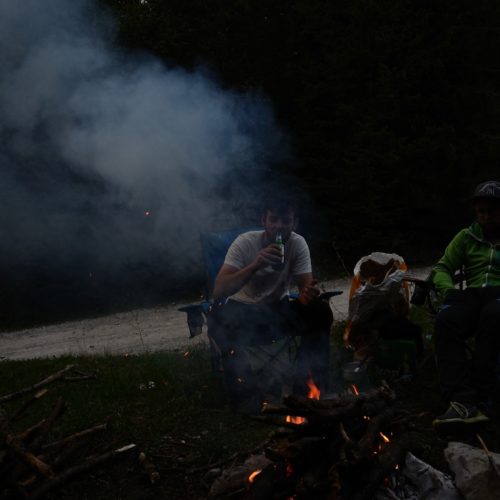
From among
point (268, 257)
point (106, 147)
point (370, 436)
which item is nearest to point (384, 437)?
point (370, 436)

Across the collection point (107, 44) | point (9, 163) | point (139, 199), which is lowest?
point (139, 199)

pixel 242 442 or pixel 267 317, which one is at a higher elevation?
pixel 267 317

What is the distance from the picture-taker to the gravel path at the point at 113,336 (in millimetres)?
6746

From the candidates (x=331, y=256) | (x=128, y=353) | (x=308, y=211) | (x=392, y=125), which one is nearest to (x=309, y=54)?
(x=392, y=125)

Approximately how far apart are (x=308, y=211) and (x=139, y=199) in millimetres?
3664

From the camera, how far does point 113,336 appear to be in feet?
24.8

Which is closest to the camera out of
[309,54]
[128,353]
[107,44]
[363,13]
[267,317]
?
[267,317]

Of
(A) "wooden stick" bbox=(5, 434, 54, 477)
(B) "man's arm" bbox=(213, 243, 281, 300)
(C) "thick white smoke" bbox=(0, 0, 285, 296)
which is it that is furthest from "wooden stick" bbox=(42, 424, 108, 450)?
(C) "thick white smoke" bbox=(0, 0, 285, 296)

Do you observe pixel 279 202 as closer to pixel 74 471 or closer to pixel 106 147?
pixel 74 471

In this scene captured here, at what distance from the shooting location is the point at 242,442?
357 cm

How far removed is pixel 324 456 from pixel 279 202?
2.00 m

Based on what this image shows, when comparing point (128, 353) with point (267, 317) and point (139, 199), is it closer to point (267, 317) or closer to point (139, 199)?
point (267, 317)

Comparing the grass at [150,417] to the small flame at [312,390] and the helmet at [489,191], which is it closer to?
the small flame at [312,390]

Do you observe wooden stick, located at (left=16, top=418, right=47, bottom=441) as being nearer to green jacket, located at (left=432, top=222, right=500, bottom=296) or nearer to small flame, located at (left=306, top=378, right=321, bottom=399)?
small flame, located at (left=306, top=378, right=321, bottom=399)
